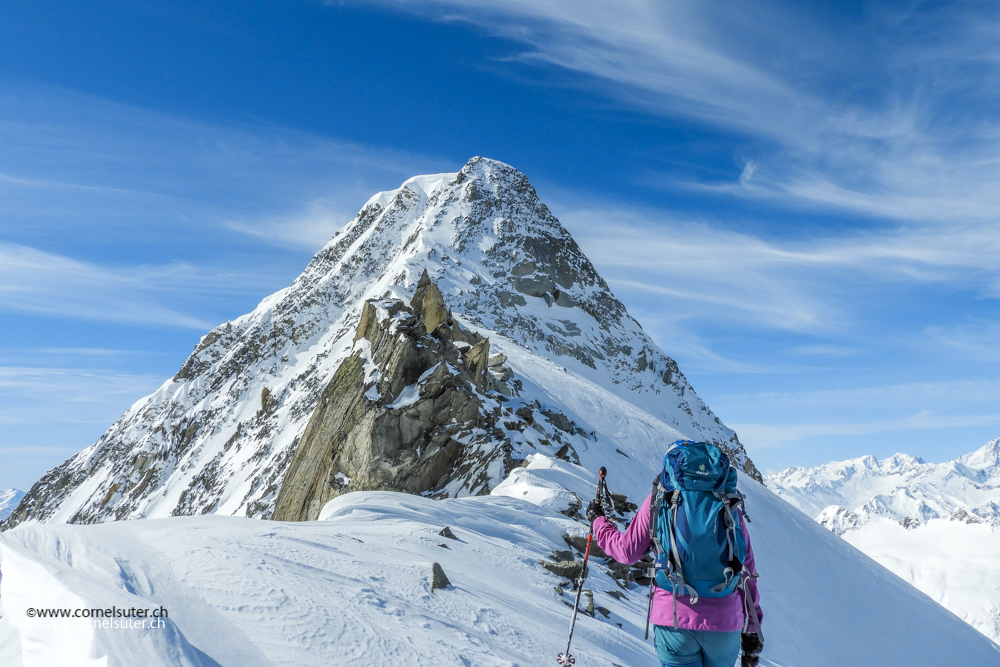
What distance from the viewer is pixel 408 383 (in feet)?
73.5

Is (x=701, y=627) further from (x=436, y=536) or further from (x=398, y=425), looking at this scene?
(x=398, y=425)

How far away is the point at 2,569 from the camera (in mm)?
4652

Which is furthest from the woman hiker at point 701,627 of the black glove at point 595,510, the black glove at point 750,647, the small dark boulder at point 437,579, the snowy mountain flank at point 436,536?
the small dark boulder at point 437,579

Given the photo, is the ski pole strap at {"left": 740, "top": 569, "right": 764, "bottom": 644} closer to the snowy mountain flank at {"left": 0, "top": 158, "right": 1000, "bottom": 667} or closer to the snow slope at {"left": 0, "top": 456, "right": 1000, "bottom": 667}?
the snowy mountain flank at {"left": 0, "top": 158, "right": 1000, "bottom": 667}

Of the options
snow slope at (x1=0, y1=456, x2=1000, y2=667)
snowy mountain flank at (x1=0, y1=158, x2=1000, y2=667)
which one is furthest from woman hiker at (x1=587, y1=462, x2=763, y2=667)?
snow slope at (x1=0, y1=456, x2=1000, y2=667)

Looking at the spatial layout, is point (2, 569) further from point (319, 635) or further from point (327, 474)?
point (327, 474)

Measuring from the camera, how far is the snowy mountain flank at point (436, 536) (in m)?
4.68

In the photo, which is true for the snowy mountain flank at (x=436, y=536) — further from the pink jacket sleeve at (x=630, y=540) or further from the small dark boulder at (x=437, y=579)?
the pink jacket sleeve at (x=630, y=540)

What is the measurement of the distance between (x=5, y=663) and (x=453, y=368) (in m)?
19.5

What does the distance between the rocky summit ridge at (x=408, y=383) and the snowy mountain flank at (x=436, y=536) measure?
19 centimetres

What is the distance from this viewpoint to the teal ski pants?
154 inches

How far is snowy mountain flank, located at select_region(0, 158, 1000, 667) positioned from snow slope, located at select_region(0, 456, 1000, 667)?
1.1 inches

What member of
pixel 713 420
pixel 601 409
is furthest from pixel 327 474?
pixel 713 420

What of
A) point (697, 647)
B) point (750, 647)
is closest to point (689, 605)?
point (697, 647)
